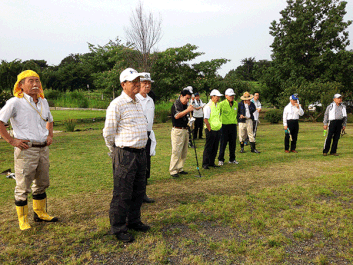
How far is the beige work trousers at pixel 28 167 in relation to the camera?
3.78 metres

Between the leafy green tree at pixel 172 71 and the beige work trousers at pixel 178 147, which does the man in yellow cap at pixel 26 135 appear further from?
the leafy green tree at pixel 172 71

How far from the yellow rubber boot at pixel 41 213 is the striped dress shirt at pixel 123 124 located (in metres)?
1.56

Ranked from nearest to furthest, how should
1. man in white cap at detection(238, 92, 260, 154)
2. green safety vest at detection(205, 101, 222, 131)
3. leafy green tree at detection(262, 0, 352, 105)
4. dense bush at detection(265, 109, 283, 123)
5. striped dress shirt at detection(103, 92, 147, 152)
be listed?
striped dress shirt at detection(103, 92, 147, 152) → green safety vest at detection(205, 101, 222, 131) → man in white cap at detection(238, 92, 260, 154) → dense bush at detection(265, 109, 283, 123) → leafy green tree at detection(262, 0, 352, 105)

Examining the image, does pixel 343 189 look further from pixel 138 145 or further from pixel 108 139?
pixel 108 139

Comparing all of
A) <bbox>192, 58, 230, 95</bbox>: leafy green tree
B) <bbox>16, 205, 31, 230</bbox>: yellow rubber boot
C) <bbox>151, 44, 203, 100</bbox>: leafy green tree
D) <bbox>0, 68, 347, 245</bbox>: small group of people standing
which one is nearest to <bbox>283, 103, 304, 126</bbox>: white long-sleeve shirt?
<bbox>0, 68, 347, 245</bbox>: small group of people standing

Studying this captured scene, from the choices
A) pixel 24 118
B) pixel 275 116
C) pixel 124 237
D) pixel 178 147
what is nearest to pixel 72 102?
pixel 275 116

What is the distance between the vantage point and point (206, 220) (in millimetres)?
4285

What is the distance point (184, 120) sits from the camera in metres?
6.53

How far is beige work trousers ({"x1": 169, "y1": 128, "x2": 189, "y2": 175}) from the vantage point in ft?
21.5

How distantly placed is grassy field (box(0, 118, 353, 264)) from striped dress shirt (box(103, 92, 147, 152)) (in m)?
1.30

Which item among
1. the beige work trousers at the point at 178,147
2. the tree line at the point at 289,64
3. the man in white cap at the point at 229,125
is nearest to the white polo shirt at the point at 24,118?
the beige work trousers at the point at 178,147

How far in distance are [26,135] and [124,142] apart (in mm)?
1398

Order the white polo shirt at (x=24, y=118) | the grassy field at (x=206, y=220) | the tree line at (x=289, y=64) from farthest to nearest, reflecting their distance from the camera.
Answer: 1. the tree line at (x=289, y=64)
2. the white polo shirt at (x=24, y=118)
3. the grassy field at (x=206, y=220)

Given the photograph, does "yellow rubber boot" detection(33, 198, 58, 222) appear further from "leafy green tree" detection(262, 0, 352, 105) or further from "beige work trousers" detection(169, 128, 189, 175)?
"leafy green tree" detection(262, 0, 352, 105)
